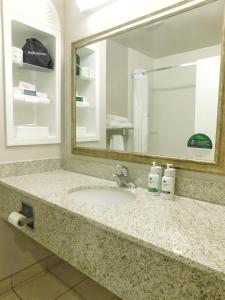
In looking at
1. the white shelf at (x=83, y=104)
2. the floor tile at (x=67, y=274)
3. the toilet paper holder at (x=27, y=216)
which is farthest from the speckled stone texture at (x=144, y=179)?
the floor tile at (x=67, y=274)

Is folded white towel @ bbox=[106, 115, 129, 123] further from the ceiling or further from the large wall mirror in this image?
the ceiling

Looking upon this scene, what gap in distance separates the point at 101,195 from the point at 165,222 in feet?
1.86

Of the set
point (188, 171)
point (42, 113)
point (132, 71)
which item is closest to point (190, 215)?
point (188, 171)

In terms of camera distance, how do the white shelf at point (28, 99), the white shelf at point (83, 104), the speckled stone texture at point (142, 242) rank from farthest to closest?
the white shelf at point (83, 104) < the white shelf at point (28, 99) < the speckled stone texture at point (142, 242)

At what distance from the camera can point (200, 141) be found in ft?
3.26

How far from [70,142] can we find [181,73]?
0.90 metres

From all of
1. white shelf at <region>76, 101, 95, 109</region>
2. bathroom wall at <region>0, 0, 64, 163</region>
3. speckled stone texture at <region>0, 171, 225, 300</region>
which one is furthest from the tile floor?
white shelf at <region>76, 101, 95, 109</region>

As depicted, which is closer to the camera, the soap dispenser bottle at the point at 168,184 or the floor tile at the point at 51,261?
the soap dispenser bottle at the point at 168,184

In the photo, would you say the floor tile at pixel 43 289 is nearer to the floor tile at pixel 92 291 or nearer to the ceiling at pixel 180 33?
the floor tile at pixel 92 291

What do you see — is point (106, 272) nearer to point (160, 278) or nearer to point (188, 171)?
point (160, 278)

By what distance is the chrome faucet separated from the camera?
3.90ft

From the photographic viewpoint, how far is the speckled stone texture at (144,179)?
943 mm

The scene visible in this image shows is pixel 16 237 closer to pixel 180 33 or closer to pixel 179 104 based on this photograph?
pixel 179 104

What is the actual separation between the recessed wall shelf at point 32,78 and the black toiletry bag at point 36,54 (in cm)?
4
